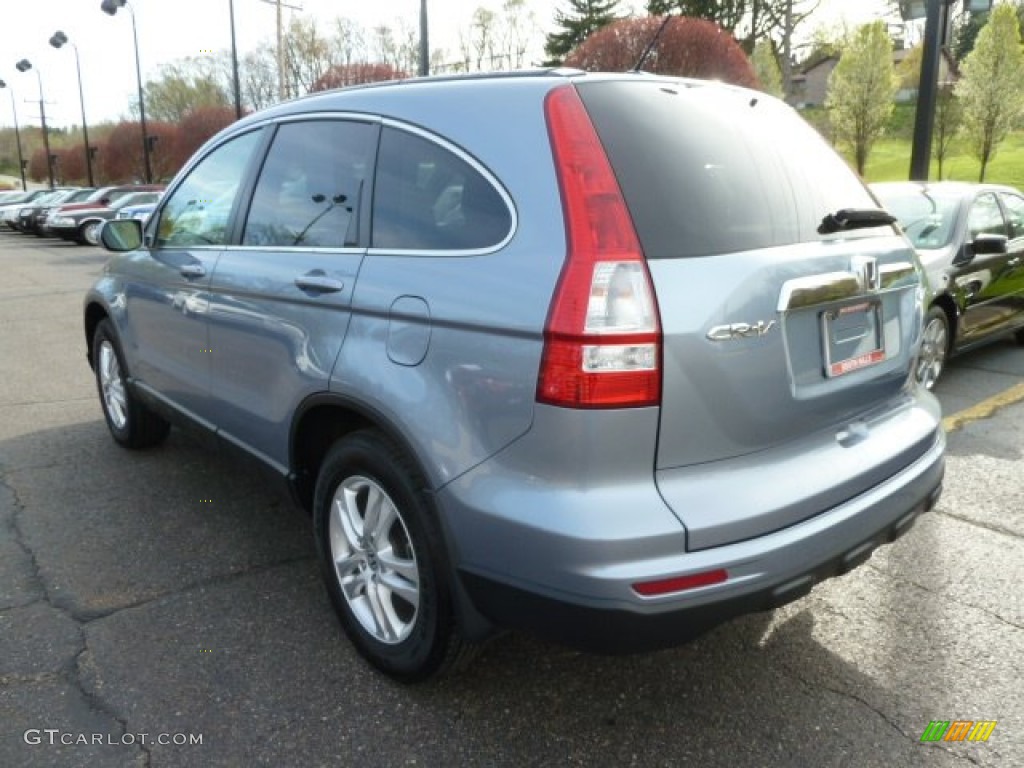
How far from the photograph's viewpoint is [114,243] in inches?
170

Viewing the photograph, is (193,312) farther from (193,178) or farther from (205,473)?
(205,473)

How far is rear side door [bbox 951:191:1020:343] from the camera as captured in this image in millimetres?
5898

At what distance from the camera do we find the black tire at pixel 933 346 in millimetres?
5523

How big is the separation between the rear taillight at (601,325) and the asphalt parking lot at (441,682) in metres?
1.06

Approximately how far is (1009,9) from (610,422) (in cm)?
2643

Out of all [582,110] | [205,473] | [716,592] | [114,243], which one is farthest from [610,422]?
[114,243]

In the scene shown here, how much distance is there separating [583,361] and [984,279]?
17.9ft

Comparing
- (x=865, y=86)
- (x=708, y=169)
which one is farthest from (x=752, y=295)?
(x=865, y=86)

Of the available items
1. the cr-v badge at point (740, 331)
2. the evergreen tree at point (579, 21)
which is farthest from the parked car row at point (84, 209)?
the evergreen tree at point (579, 21)

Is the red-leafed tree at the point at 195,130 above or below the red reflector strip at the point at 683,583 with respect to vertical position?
above

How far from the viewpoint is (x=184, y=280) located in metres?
3.59

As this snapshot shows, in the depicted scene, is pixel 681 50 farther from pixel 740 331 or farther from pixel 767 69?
pixel 740 331

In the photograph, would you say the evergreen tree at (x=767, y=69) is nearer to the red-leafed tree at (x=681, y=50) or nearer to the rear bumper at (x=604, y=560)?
the red-leafed tree at (x=681, y=50)

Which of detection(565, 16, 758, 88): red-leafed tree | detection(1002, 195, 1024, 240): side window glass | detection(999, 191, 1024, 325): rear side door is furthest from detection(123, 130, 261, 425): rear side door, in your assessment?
detection(565, 16, 758, 88): red-leafed tree
